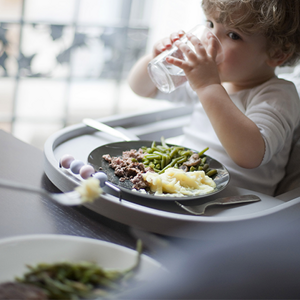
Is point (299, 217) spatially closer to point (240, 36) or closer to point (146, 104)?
point (240, 36)

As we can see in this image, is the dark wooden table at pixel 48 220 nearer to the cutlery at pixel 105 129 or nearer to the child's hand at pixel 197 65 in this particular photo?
the cutlery at pixel 105 129

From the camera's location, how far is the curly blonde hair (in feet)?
2.90

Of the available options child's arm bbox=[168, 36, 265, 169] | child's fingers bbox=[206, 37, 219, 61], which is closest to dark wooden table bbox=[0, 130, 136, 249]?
child's arm bbox=[168, 36, 265, 169]

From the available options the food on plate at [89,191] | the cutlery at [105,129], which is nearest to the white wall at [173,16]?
the cutlery at [105,129]

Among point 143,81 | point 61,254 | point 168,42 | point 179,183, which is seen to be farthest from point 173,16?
point 61,254

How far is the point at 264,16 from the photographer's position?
89 cm

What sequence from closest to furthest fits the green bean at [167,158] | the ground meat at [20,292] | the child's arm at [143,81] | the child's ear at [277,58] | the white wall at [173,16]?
1. the ground meat at [20,292]
2. the green bean at [167,158]
3. the child's ear at [277,58]
4. the child's arm at [143,81]
5. the white wall at [173,16]

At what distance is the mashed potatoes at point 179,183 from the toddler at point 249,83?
0.18 metres

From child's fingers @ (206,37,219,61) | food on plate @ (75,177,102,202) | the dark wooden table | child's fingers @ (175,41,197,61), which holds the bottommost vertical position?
the dark wooden table

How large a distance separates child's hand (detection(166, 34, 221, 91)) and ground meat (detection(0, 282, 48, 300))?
0.63 m

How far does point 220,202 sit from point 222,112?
0.28m

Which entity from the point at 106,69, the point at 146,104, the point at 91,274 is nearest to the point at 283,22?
the point at 91,274

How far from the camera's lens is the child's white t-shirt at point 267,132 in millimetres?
890

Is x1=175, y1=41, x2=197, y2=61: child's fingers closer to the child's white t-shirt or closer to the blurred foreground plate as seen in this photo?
the child's white t-shirt
